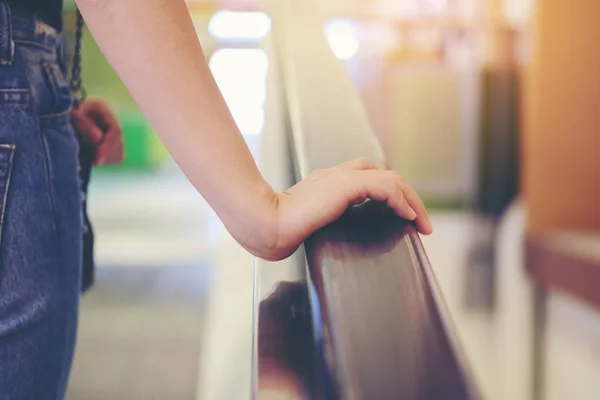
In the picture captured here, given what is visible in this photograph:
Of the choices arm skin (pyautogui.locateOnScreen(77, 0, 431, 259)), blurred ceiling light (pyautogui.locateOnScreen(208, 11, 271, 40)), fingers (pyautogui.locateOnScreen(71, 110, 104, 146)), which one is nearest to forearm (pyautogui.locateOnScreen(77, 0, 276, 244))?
arm skin (pyautogui.locateOnScreen(77, 0, 431, 259))

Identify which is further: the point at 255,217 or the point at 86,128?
the point at 86,128

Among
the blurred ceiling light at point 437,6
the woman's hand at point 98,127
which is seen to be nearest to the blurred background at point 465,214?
the blurred ceiling light at point 437,6

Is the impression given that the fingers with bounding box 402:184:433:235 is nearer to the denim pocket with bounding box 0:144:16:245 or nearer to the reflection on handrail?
the reflection on handrail

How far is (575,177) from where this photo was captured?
215cm

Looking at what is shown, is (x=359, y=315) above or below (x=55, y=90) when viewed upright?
below

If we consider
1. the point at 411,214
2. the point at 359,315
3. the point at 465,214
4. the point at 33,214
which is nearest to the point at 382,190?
the point at 411,214

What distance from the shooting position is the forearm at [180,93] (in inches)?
17.3

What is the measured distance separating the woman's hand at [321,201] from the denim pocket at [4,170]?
0.21 meters

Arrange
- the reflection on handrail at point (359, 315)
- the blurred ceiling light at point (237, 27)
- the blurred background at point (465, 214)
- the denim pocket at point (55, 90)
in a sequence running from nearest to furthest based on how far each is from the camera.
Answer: the reflection on handrail at point (359, 315)
the denim pocket at point (55, 90)
the blurred background at point (465, 214)
the blurred ceiling light at point (237, 27)

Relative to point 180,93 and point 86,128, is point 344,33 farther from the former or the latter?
point 180,93

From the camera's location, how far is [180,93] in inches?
17.8

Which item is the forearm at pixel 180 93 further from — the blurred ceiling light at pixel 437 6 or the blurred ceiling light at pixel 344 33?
the blurred ceiling light at pixel 437 6

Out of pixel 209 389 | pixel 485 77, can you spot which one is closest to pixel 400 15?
pixel 485 77

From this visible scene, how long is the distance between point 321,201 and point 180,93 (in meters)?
0.13
